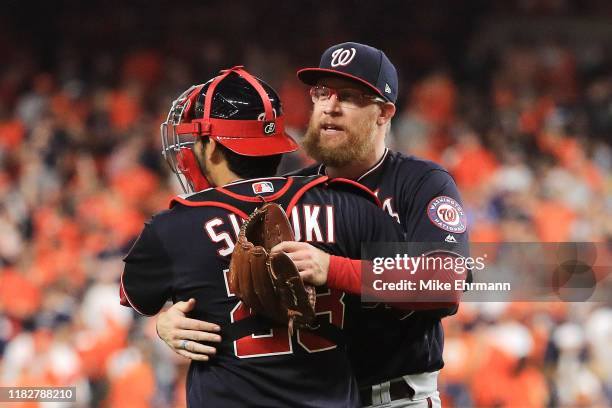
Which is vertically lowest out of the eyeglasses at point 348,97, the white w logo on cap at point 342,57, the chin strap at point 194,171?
the chin strap at point 194,171

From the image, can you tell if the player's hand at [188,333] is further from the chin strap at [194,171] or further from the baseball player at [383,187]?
the baseball player at [383,187]

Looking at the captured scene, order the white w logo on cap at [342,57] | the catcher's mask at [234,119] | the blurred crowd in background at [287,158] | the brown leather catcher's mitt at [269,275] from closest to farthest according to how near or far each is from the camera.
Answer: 1. the brown leather catcher's mitt at [269,275]
2. the catcher's mask at [234,119]
3. the white w logo on cap at [342,57]
4. the blurred crowd in background at [287,158]

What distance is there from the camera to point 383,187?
311 cm

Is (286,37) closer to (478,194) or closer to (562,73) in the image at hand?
(562,73)

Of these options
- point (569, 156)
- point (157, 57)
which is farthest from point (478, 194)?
point (157, 57)

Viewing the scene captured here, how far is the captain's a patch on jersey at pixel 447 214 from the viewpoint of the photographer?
9.51 ft

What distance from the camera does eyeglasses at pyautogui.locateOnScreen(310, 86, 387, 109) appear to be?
3125mm

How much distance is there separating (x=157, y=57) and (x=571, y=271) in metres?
7.29

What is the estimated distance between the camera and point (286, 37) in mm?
11508

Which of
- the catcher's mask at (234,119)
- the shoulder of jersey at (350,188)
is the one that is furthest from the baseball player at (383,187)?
the catcher's mask at (234,119)

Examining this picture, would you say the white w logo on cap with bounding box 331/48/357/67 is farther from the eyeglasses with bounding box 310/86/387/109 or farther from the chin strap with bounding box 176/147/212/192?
the chin strap with bounding box 176/147/212/192

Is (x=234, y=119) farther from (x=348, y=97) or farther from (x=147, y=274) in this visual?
(x=348, y=97)

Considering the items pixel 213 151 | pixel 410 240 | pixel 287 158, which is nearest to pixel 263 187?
pixel 213 151

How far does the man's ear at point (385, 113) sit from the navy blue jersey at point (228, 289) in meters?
0.71
